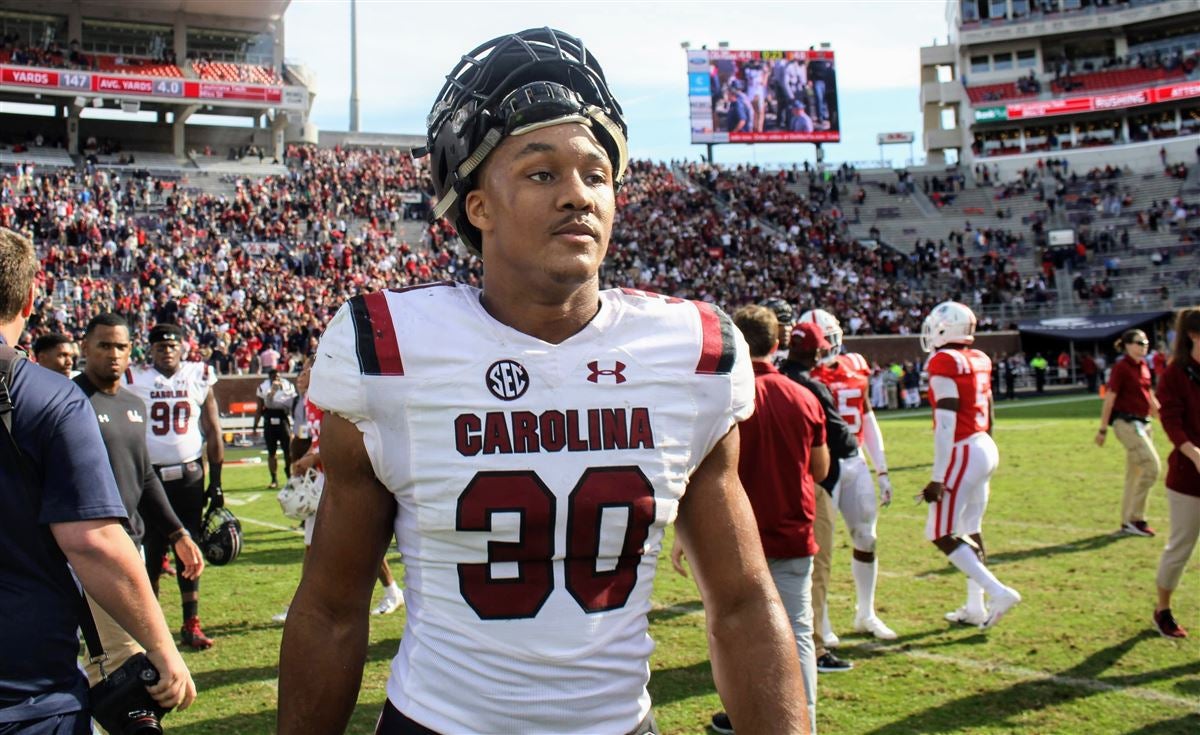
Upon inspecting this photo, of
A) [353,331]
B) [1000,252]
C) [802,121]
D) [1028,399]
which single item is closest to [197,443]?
[353,331]

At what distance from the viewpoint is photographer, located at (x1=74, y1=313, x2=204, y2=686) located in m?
5.32

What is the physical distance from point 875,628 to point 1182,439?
2253 millimetres

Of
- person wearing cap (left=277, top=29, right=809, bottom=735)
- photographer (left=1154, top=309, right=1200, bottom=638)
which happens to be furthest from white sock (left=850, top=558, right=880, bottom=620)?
person wearing cap (left=277, top=29, right=809, bottom=735)

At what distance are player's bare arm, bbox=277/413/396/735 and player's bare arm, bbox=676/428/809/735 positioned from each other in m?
0.64

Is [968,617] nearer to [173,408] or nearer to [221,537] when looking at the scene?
[221,537]

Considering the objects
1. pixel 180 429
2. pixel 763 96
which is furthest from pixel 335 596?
pixel 763 96

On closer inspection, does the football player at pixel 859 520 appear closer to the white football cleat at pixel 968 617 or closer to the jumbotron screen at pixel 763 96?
the white football cleat at pixel 968 617

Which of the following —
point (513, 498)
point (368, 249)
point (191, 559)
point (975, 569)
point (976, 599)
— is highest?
point (368, 249)

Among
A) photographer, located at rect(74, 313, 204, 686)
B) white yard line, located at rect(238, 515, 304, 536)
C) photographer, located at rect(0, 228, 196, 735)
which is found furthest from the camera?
white yard line, located at rect(238, 515, 304, 536)

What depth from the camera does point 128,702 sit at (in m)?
2.81

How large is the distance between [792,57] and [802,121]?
3.01 meters

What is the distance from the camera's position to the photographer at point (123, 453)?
5.32 metres

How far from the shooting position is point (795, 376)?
5.89m

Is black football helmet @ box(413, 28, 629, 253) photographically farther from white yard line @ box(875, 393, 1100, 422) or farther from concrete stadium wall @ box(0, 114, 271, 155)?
concrete stadium wall @ box(0, 114, 271, 155)
